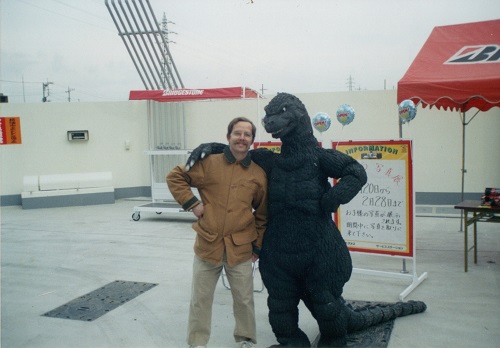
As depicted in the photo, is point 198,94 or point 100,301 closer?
point 100,301

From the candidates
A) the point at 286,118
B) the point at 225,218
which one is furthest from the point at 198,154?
the point at 286,118

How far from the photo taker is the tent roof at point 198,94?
7.27m

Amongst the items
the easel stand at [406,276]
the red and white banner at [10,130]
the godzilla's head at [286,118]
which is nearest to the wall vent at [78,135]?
the red and white banner at [10,130]

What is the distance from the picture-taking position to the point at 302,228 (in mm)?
2600

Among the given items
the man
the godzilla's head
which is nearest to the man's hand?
the man

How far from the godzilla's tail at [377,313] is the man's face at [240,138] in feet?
4.33

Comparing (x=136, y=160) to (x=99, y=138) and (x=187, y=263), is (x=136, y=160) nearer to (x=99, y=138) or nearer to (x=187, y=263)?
(x=99, y=138)

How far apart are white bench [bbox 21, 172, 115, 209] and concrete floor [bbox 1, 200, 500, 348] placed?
1861 mm

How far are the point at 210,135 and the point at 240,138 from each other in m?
7.10

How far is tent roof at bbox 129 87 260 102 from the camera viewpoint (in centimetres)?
727

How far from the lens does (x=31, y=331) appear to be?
333 centimetres

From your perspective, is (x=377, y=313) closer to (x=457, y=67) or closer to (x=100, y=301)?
(x=100, y=301)

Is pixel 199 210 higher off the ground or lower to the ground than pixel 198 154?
lower

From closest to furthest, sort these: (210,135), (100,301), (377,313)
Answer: (377,313)
(100,301)
(210,135)
